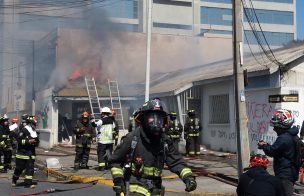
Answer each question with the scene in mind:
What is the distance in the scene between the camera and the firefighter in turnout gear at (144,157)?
467 cm

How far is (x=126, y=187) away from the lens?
4715mm

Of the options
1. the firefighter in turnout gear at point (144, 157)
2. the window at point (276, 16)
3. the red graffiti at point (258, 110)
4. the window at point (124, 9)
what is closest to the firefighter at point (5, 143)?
the red graffiti at point (258, 110)

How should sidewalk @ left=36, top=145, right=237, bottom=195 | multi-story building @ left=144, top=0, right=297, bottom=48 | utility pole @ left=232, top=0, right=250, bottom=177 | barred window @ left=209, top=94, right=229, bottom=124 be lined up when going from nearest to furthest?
sidewalk @ left=36, top=145, right=237, bottom=195, utility pole @ left=232, top=0, right=250, bottom=177, barred window @ left=209, top=94, right=229, bottom=124, multi-story building @ left=144, top=0, right=297, bottom=48

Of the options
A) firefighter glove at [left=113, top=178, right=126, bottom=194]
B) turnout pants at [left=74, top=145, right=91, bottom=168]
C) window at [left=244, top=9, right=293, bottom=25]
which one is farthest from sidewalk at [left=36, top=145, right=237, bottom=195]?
window at [left=244, top=9, right=293, bottom=25]

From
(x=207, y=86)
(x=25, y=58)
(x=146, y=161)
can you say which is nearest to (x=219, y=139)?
(x=207, y=86)

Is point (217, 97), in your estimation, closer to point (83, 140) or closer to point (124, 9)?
point (83, 140)

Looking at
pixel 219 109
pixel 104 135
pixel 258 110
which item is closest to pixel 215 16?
pixel 219 109

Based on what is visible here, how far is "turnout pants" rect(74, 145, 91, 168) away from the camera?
12328mm

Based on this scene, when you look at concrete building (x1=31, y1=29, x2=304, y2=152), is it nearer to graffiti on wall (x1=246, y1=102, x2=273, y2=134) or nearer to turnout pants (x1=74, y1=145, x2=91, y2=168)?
graffiti on wall (x1=246, y1=102, x2=273, y2=134)

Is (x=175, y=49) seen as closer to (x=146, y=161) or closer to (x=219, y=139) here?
(x=219, y=139)

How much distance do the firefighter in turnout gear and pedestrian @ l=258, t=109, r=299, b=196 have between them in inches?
56.4

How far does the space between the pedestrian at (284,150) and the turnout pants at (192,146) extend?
923 centimetres

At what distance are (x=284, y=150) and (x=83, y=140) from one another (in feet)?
24.5

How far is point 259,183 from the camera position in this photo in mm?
4254
